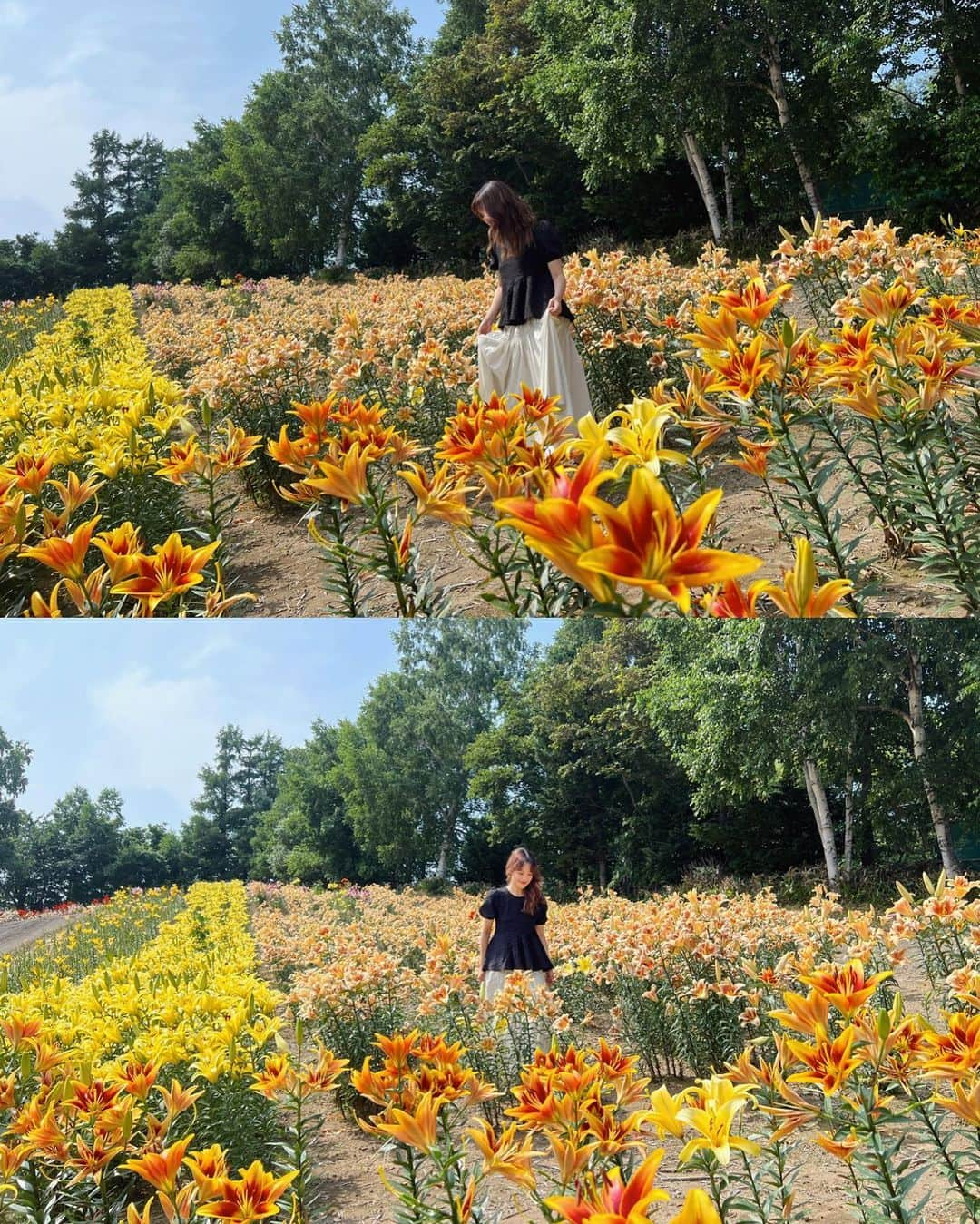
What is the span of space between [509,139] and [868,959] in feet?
65.2

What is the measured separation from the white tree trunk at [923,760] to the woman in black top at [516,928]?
1.09 m

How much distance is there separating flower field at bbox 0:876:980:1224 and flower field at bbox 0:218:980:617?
0.83 meters

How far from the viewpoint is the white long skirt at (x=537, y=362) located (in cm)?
370

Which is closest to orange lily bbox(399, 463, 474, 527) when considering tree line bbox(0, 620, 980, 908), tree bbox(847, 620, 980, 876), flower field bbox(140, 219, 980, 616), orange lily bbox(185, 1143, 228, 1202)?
flower field bbox(140, 219, 980, 616)

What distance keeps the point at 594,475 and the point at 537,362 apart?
3108 mm

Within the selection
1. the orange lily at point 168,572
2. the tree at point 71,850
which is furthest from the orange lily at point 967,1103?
the tree at point 71,850

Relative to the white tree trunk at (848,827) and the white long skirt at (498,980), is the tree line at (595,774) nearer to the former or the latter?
the white tree trunk at (848,827)

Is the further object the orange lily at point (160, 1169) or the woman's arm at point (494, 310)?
the woman's arm at point (494, 310)

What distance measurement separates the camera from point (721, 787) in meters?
2.40

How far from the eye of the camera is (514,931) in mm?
2502

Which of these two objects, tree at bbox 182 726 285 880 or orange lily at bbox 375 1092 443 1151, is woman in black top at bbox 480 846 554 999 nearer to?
tree at bbox 182 726 285 880

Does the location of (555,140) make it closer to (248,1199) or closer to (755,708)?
(755,708)

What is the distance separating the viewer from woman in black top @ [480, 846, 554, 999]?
97.0 inches

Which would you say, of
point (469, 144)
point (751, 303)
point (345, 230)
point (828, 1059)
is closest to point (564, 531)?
point (751, 303)
